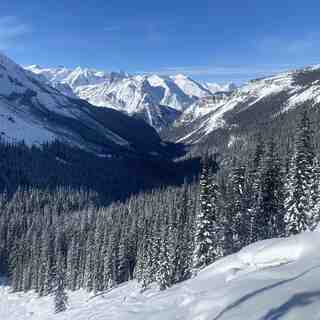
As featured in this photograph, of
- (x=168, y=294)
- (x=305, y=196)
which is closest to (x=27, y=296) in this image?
(x=305, y=196)

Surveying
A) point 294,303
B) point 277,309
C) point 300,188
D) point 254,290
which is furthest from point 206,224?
point 277,309

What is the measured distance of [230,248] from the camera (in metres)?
64.5

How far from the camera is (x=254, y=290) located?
18672mm

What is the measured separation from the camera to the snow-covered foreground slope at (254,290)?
53.6 feet

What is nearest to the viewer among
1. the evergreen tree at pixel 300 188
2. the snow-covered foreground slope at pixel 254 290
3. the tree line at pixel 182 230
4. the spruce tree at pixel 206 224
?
Result: the snow-covered foreground slope at pixel 254 290

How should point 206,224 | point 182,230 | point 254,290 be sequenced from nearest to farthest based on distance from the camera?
point 254,290 → point 206,224 → point 182,230

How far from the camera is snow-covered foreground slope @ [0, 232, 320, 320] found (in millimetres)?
16328

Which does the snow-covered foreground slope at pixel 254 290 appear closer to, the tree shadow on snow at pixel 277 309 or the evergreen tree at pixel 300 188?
the tree shadow on snow at pixel 277 309

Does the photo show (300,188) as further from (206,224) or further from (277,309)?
(277,309)

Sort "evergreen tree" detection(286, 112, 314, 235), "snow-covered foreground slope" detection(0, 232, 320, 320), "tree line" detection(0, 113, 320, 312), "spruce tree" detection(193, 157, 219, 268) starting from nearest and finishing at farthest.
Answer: "snow-covered foreground slope" detection(0, 232, 320, 320), "spruce tree" detection(193, 157, 219, 268), "evergreen tree" detection(286, 112, 314, 235), "tree line" detection(0, 113, 320, 312)

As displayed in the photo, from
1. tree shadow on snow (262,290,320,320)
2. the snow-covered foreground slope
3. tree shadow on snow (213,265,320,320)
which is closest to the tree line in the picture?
the snow-covered foreground slope

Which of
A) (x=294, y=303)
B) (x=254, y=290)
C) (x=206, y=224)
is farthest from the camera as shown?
(x=206, y=224)

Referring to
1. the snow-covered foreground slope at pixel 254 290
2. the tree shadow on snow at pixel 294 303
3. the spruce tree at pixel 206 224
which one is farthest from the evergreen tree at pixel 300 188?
the tree shadow on snow at pixel 294 303

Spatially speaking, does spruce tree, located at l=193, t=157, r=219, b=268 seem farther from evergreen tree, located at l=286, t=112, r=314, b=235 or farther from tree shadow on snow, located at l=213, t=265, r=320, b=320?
tree shadow on snow, located at l=213, t=265, r=320, b=320
